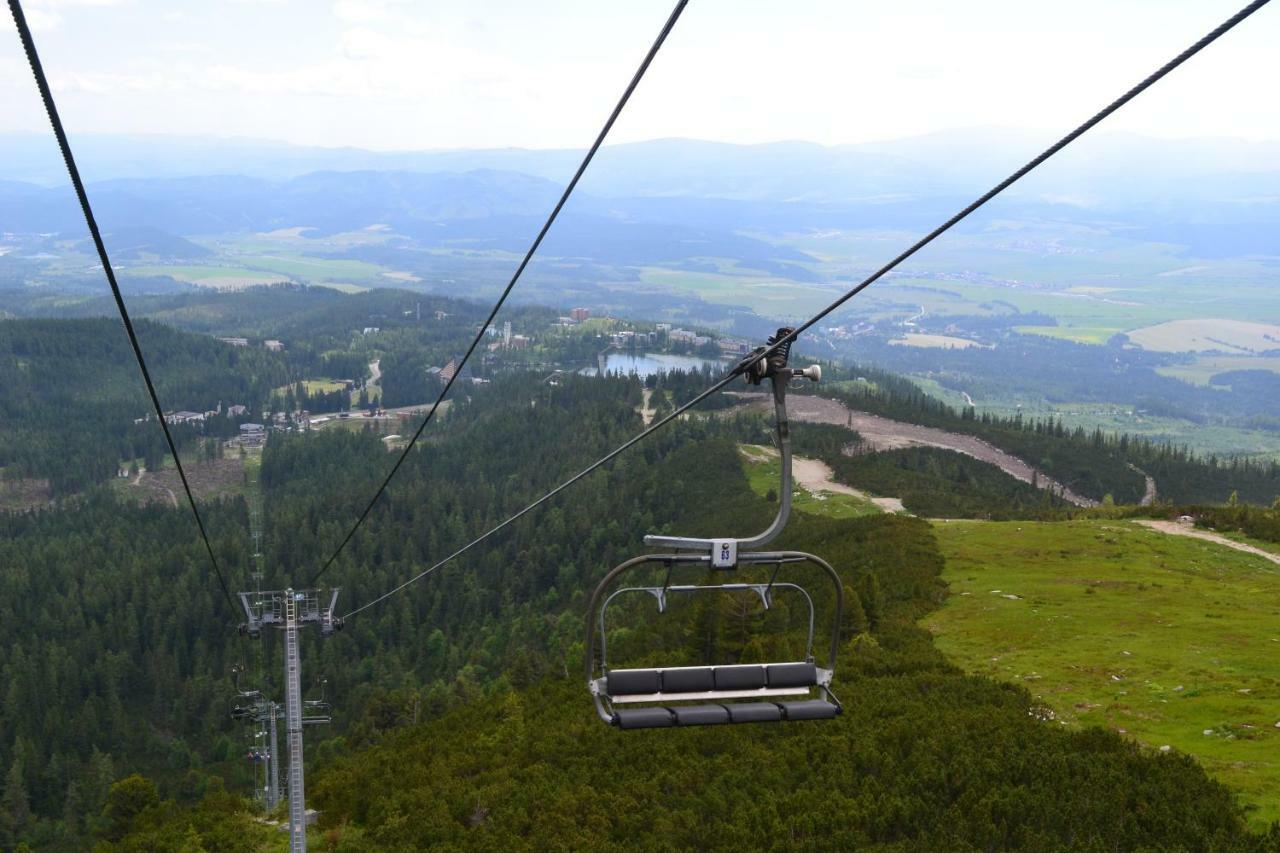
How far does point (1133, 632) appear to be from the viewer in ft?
103

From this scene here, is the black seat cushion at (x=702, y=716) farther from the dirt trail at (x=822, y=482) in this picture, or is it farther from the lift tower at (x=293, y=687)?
the dirt trail at (x=822, y=482)

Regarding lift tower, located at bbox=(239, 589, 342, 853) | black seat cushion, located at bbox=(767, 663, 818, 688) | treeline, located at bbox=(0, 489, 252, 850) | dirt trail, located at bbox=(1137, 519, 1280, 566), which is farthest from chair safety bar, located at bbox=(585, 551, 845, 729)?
treeline, located at bbox=(0, 489, 252, 850)

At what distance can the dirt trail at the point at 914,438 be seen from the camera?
101 m

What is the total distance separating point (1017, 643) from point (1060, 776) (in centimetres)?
1303

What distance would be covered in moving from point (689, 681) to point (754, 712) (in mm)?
824

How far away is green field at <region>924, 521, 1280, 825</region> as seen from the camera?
22.4 m

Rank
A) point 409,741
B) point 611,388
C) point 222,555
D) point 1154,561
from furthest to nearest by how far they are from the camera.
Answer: point 611,388
point 222,555
point 1154,561
point 409,741

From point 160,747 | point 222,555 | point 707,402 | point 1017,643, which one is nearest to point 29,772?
point 160,747

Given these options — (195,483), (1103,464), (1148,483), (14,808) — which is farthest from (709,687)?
(195,483)

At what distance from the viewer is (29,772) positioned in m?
67.5

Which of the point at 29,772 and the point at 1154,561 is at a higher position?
the point at 1154,561

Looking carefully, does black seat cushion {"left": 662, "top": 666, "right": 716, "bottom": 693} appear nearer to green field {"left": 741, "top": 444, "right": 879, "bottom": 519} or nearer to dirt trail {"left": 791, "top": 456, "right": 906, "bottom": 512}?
green field {"left": 741, "top": 444, "right": 879, "bottom": 519}

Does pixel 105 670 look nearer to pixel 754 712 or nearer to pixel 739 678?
pixel 739 678

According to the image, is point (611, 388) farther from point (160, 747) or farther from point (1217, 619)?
point (1217, 619)
